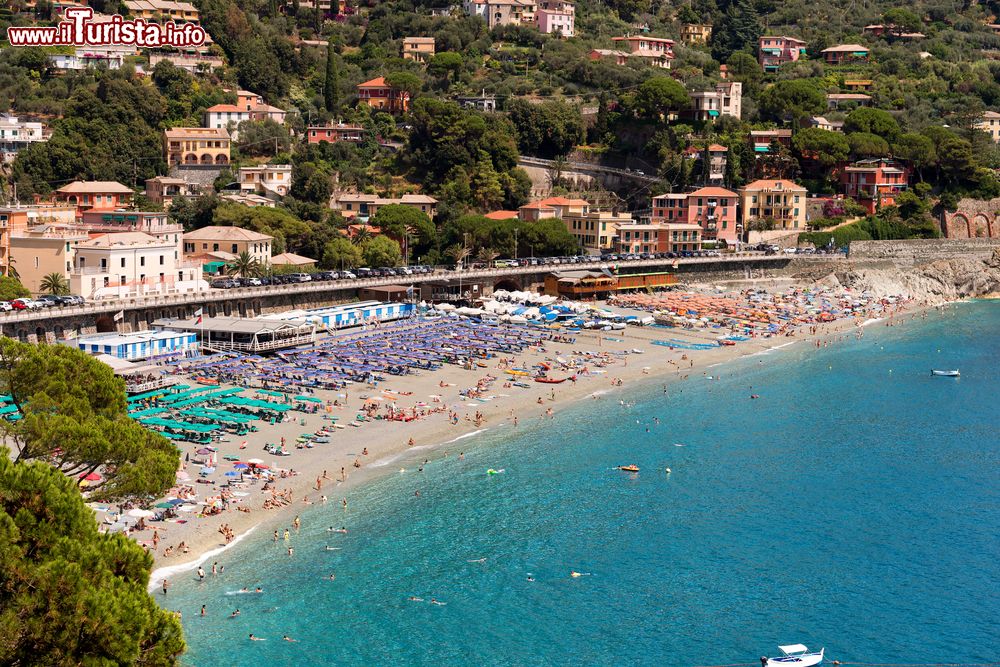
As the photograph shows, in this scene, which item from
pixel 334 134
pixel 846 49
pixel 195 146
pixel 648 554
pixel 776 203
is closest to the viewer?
pixel 648 554

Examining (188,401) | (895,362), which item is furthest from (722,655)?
(895,362)

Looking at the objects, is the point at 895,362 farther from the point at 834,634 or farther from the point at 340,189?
the point at 340,189

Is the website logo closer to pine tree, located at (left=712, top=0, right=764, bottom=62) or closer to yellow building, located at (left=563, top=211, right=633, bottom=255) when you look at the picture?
yellow building, located at (left=563, top=211, right=633, bottom=255)

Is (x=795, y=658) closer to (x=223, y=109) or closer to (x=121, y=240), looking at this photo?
(x=121, y=240)

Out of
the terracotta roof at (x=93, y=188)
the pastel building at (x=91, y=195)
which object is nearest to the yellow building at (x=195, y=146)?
the terracotta roof at (x=93, y=188)

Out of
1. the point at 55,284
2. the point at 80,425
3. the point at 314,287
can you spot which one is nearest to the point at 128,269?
the point at 55,284

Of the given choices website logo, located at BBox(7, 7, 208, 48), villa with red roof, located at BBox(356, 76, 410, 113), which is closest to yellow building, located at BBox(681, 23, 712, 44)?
villa with red roof, located at BBox(356, 76, 410, 113)

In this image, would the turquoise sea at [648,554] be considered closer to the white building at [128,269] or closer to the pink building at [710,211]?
the white building at [128,269]
